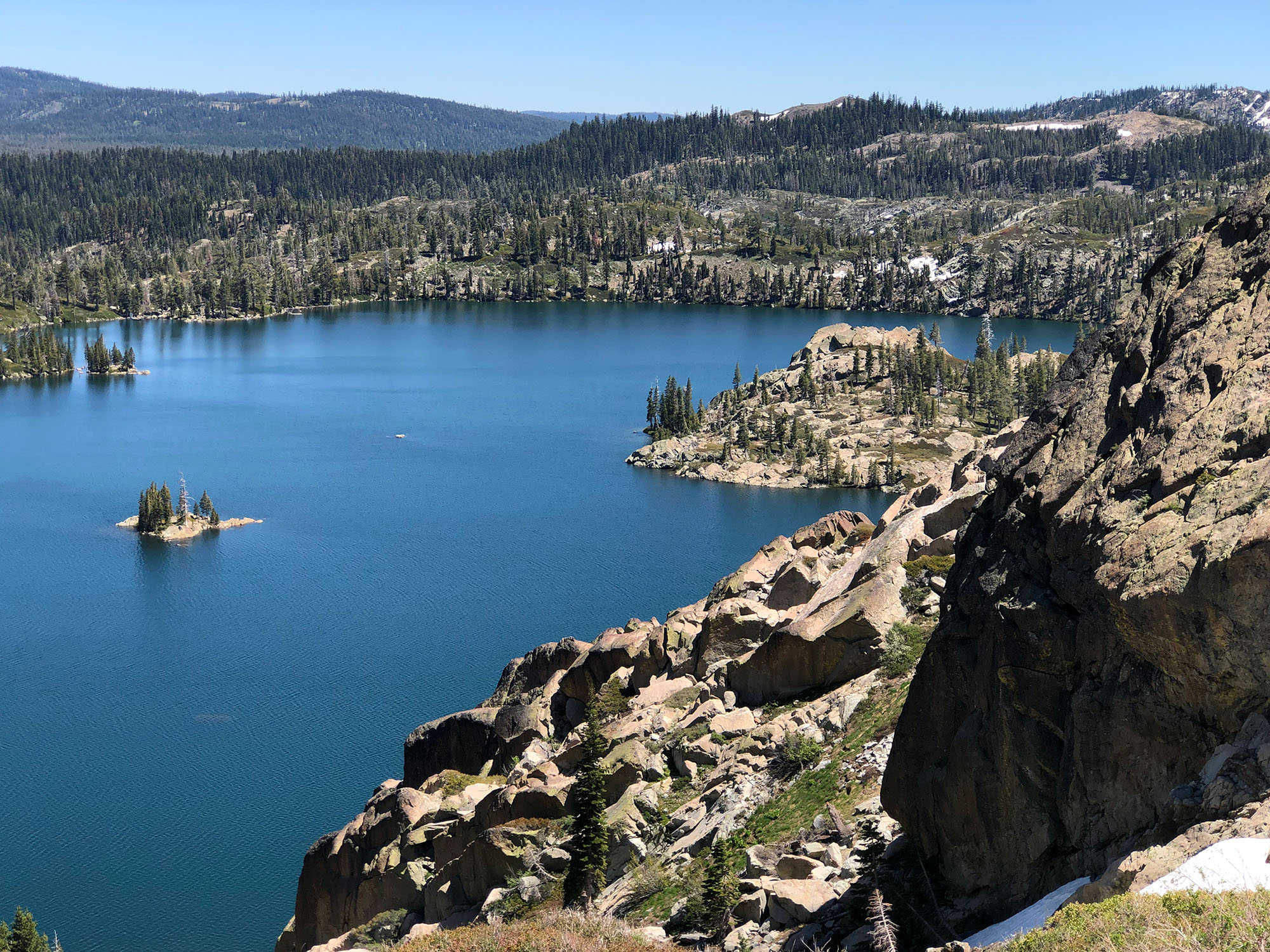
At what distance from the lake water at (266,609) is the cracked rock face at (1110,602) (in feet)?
143

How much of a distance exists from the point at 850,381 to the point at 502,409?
1994 inches

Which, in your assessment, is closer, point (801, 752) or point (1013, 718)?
point (1013, 718)

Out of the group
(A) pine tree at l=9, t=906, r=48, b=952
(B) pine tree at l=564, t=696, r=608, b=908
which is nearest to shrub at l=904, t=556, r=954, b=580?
(B) pine tree at l=564, t=696, r=608, b=908

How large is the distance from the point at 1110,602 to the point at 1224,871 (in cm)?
390

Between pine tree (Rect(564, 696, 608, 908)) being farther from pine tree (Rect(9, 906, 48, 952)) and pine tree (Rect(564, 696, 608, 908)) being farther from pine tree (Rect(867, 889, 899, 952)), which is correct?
pine tree (Rect(9, 906, 48, 952))

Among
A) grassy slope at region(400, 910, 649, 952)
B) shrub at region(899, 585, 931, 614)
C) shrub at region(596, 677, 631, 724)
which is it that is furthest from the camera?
shrub at region(596, 677, 631, 724)

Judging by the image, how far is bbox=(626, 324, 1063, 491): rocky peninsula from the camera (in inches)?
5886

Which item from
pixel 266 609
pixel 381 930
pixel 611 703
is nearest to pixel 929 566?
pixel 611 703

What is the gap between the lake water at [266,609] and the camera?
6231cm

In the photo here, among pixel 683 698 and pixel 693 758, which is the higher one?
pixel 693 758

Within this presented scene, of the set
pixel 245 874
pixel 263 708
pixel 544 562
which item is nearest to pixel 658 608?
pixel 544 562

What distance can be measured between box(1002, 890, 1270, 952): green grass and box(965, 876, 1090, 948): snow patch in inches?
81.9

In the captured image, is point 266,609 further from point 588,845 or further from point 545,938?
point 545,938

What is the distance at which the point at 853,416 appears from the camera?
167375 millimetres
